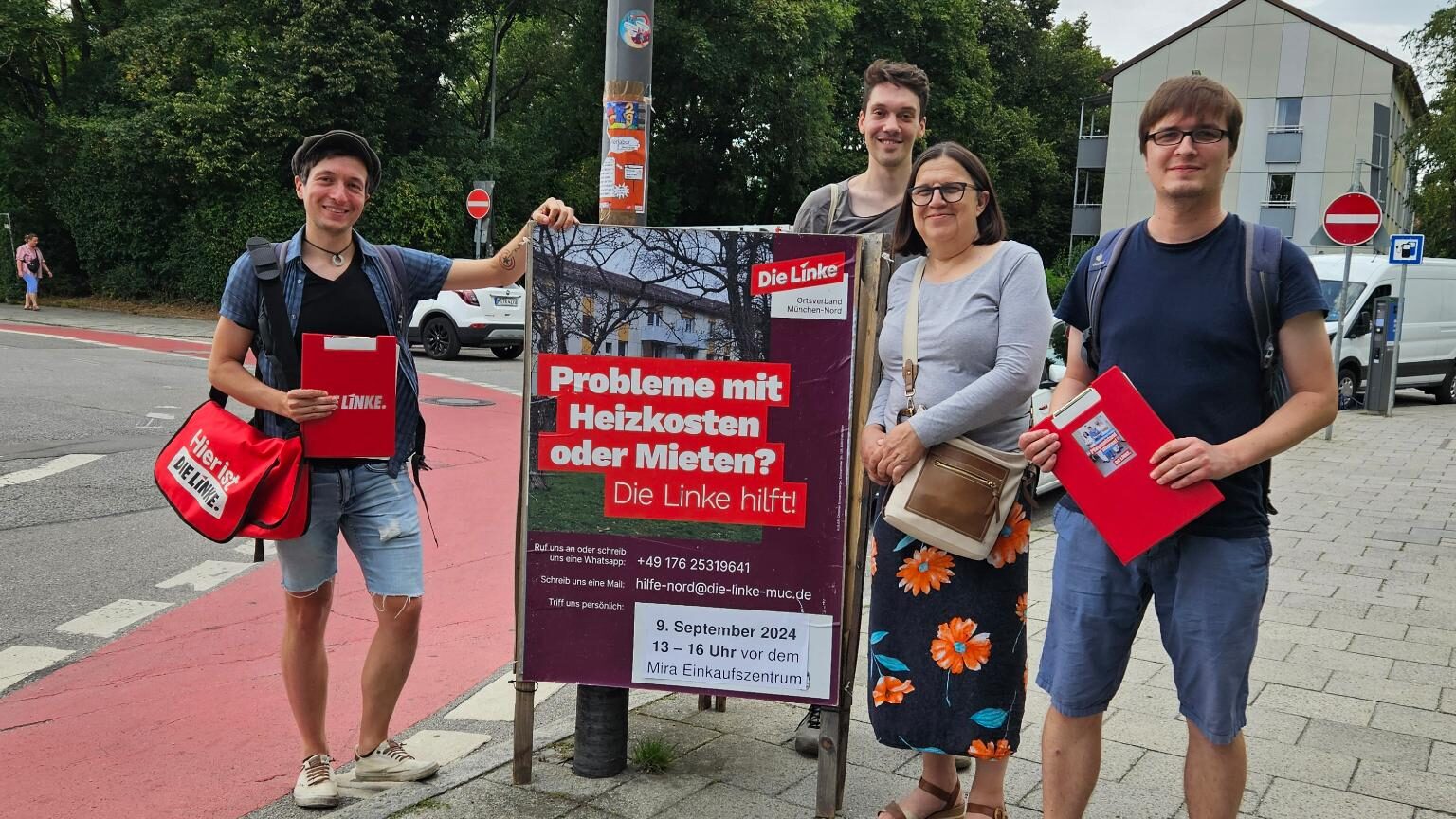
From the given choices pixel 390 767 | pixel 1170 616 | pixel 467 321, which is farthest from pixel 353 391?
pixel 467 321

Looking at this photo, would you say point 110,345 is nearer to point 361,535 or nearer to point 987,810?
point 361,535

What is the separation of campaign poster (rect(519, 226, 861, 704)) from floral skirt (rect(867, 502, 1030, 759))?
7.9 inches

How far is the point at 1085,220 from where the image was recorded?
4862 cm

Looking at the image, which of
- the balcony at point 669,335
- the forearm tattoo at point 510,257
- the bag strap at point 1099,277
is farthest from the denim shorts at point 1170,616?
the forearm tattoo at point 510,257

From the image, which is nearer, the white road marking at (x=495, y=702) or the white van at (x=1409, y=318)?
the white road marking at (x=495, y=702)

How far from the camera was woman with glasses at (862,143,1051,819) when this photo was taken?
296cm

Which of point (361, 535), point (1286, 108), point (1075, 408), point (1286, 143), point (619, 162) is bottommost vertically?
point (361, 535)

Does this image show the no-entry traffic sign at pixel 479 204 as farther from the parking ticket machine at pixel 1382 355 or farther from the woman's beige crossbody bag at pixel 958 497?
the woman's beige crossbody bag at pixel 958 497

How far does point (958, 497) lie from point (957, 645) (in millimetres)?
419

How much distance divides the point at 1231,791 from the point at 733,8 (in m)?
28.6

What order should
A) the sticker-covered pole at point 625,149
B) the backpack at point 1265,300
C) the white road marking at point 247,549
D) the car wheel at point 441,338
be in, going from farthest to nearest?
the car wheel at point 441,338 → the white road marking at point 247,549 → the sticker-covered pole at point 625,149 → the backpack at point 1265,300

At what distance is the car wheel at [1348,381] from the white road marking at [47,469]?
1696 cm

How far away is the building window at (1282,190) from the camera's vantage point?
138 feet

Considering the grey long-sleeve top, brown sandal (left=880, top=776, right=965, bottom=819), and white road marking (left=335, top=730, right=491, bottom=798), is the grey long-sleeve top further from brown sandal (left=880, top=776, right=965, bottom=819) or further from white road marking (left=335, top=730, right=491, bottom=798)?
white road marking (left=335, top=730, right=491, bottom=798)
